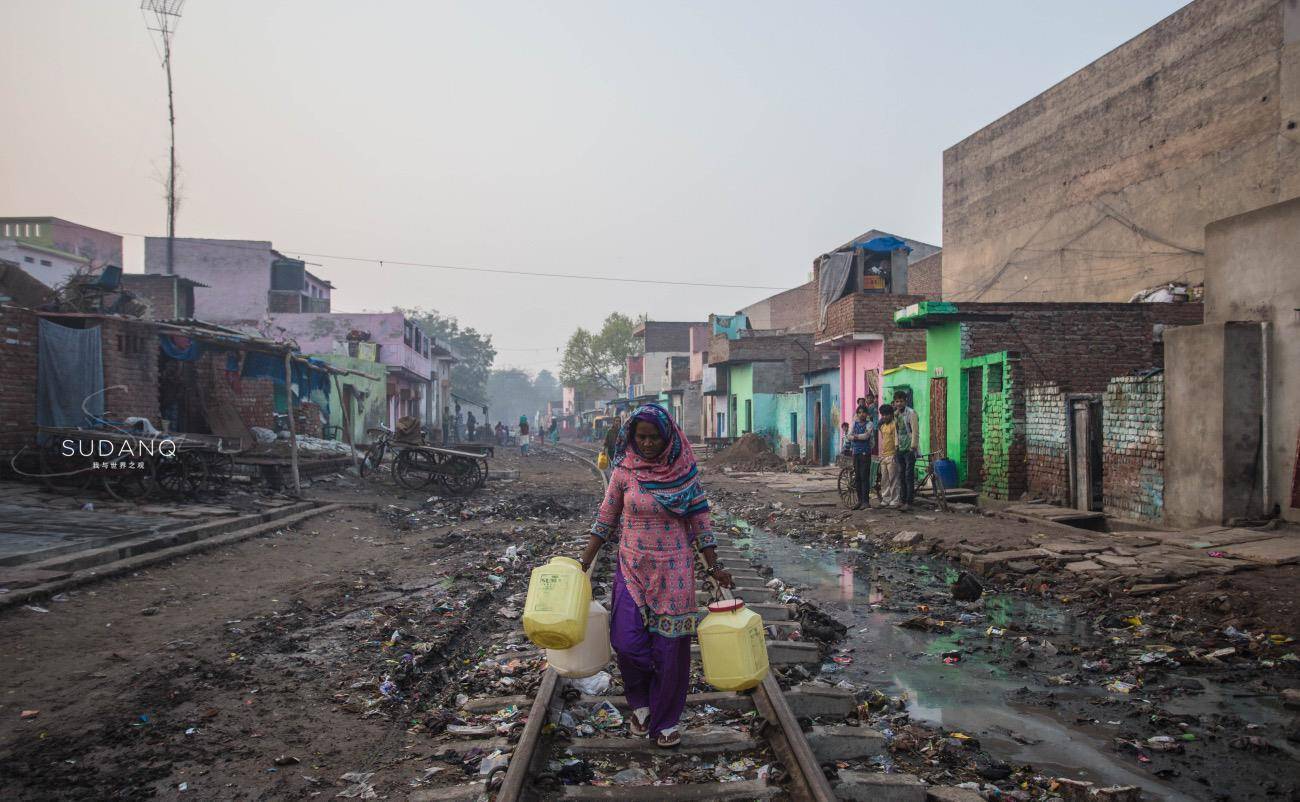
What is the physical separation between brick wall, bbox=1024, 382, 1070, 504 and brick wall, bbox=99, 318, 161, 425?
14.6m

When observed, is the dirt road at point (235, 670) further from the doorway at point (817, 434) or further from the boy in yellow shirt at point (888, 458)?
the doorway at point (817, 434)

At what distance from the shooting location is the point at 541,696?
13.6ft

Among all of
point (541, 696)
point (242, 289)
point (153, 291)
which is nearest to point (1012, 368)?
point (541, 696)

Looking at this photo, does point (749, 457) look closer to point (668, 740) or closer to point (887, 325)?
point (887, 325)

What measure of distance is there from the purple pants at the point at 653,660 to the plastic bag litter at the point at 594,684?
86 centimetres

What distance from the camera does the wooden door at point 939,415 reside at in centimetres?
1638

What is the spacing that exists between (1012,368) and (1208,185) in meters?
10.7

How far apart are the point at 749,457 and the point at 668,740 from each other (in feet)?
80.7

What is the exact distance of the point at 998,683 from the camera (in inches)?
198

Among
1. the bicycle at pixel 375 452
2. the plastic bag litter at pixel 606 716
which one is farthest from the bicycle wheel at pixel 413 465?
the plastic bag litter at pixel 606 716

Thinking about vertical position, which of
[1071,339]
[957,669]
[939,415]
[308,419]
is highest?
[1071,339]

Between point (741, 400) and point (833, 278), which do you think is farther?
point (741, 400)

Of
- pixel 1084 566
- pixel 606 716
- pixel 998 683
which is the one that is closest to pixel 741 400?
pixel 1084 566

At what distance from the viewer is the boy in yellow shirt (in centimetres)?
1295
